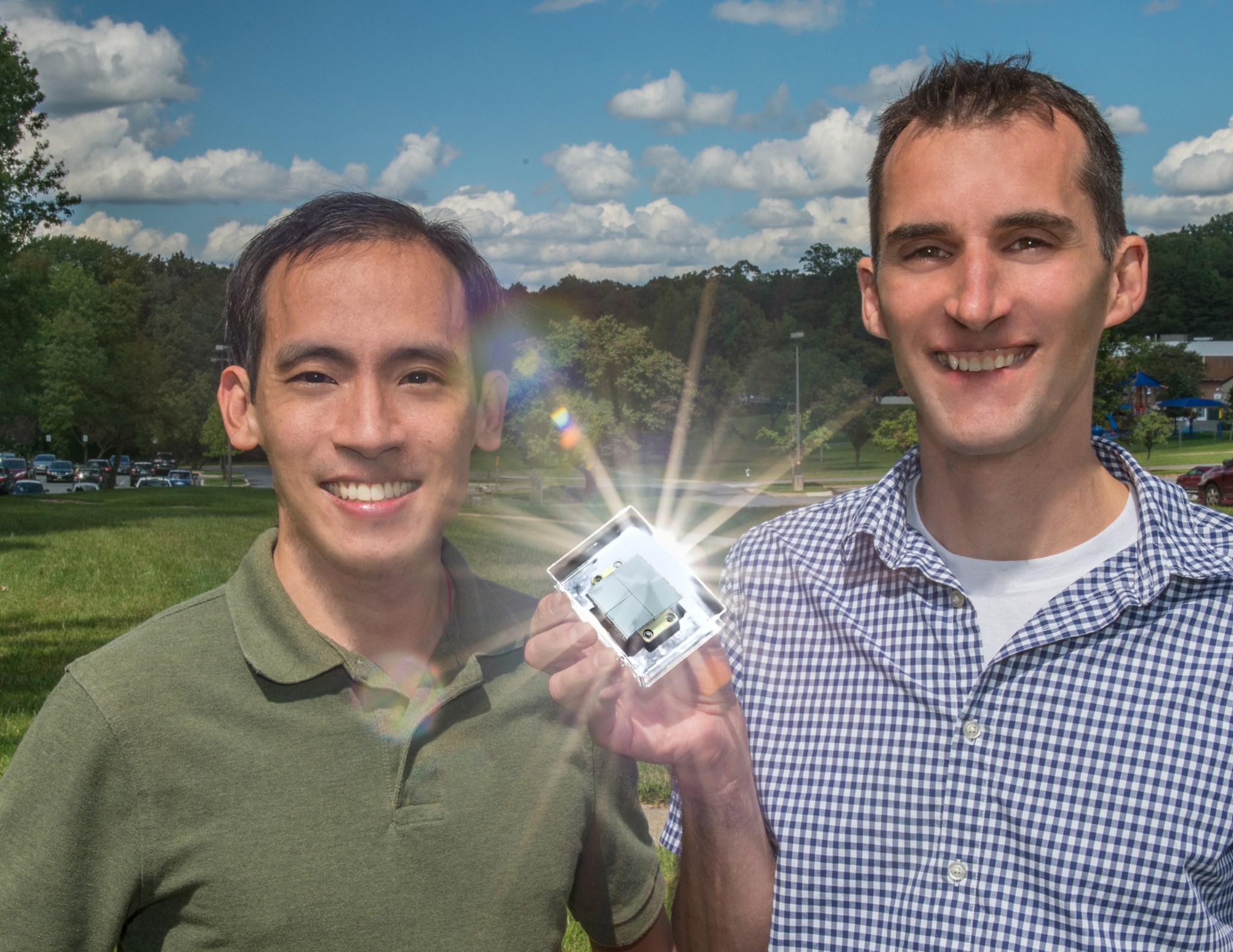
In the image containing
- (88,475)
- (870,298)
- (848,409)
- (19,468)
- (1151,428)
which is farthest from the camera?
(848,409)

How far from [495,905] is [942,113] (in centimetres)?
219

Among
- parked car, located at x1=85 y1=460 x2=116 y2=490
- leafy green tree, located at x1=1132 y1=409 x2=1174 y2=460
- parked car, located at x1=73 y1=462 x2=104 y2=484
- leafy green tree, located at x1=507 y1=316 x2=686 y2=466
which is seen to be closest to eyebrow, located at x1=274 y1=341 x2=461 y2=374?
leafy green tree, located at x1=507 y1=316 x2=686 y2=466

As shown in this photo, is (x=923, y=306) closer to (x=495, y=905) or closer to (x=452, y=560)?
(x=452, y=560)

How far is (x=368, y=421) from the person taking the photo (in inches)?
88.2

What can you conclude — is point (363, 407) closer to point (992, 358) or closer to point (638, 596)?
point (638, 596)

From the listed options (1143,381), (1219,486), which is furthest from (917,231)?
(1143,381)

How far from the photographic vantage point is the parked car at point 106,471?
61094 millimetres

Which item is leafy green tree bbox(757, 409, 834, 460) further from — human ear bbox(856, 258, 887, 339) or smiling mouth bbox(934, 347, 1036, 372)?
smiling mouth bbox(934, 347, 1036, 372)

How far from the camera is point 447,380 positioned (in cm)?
237

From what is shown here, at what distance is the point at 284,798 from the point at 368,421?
78 centimetres

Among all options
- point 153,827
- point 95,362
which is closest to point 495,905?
point 153,827

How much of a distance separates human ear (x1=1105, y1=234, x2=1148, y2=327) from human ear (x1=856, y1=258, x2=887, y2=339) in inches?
23.0

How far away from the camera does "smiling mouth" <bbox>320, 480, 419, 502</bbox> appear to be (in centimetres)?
226

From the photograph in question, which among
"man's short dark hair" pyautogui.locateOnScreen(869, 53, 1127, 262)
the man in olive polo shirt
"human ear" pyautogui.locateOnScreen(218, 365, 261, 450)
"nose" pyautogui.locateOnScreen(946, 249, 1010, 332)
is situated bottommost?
the man in olive polo shirt
